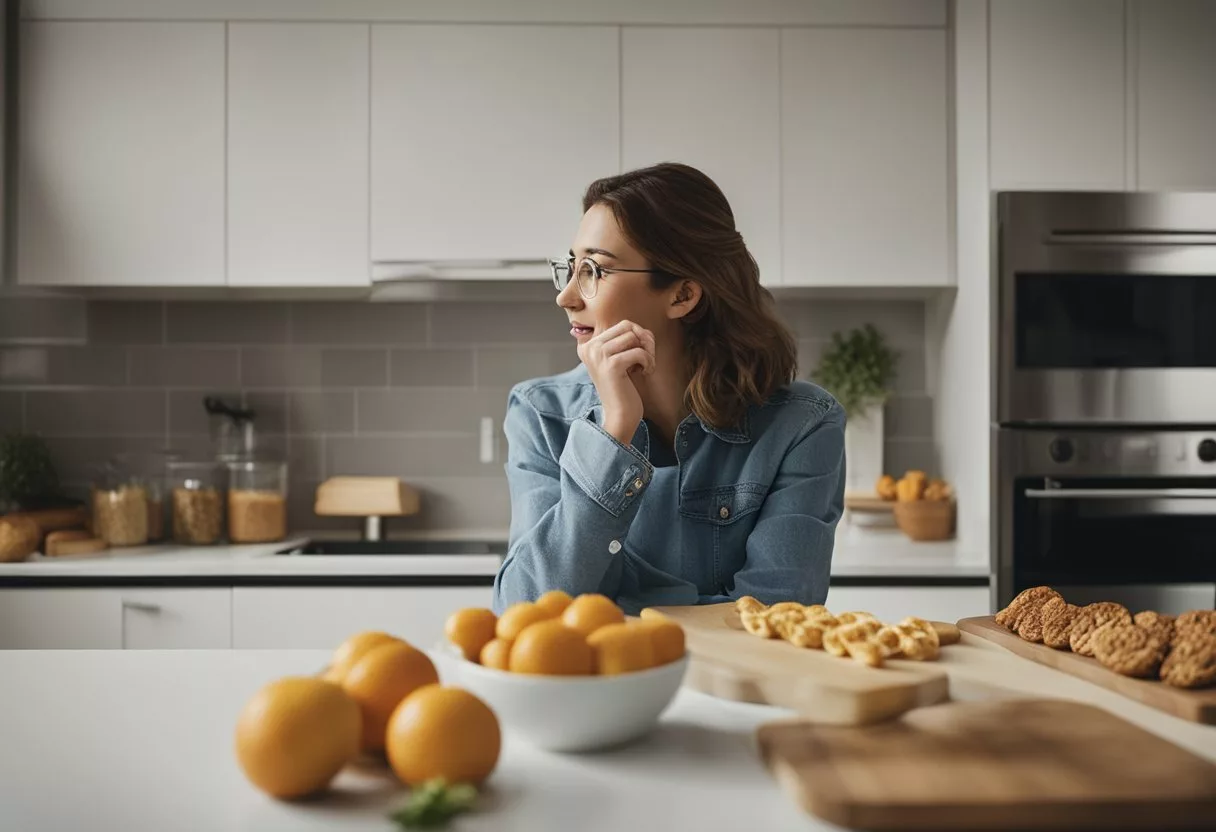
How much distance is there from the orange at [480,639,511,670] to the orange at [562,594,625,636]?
53mm

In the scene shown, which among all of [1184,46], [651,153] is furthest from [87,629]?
[1184,46]

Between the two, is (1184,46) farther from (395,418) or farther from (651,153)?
(395,418)

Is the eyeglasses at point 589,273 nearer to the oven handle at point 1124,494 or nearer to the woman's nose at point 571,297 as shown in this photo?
the woman's nose at point 571,297

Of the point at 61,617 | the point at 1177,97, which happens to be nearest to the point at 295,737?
the point at 61,617

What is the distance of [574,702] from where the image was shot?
803 millimetres

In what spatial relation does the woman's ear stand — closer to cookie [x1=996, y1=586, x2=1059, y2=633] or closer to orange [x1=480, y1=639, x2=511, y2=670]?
cookie [x1=996, y1=586, x2=1059, y2=633]

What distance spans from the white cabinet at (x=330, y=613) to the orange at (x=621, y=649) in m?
1.78

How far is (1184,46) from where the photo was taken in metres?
2.73

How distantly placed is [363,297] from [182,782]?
2.45 meters

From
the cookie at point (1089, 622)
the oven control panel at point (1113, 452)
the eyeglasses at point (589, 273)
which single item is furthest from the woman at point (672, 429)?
the oven control panel at point (1113, 452)

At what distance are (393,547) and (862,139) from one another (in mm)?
1754

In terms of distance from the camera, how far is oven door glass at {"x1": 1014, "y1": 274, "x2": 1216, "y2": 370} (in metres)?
2.62

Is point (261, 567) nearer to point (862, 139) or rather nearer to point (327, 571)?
point (327, 571)

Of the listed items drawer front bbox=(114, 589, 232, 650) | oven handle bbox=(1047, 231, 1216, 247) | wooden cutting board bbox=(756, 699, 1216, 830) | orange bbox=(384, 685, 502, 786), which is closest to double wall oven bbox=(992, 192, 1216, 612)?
oven handle bbox=(1047, 231, 1216, 247)
